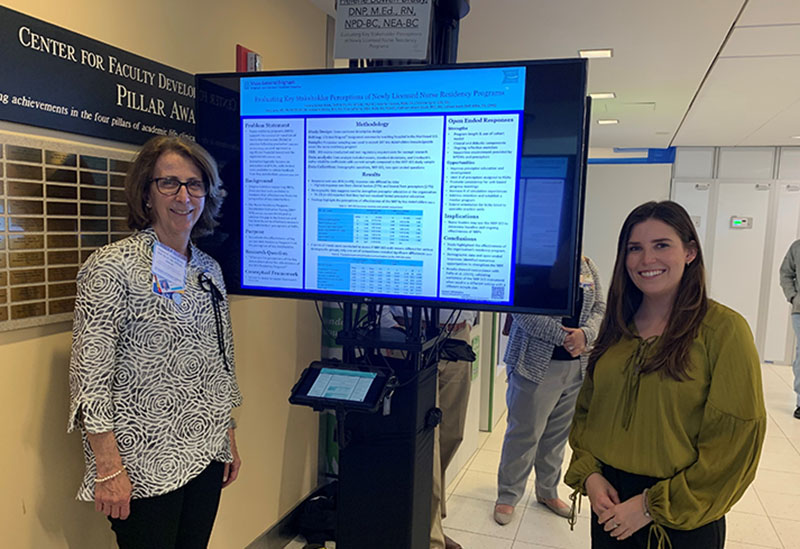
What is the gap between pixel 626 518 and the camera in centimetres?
140

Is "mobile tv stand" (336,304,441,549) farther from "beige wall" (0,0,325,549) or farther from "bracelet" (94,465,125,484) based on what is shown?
"beige wall" (0,0,325,549)

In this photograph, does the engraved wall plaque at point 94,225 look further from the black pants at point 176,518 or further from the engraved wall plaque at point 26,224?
the black pants at point 176,518

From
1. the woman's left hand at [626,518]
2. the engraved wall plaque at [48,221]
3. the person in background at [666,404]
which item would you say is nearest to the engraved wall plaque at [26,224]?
the engraved wall plaque at [48,221]

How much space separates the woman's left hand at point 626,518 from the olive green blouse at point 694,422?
0.04m

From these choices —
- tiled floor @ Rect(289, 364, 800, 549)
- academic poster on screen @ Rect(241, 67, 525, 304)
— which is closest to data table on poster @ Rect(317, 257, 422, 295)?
academic poster on screen @ Rect(241, 67, 525, 304)

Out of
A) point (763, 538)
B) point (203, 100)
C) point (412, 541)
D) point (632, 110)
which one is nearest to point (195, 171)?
point (203, 100)

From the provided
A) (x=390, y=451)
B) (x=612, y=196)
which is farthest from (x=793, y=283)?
(x=390, y=451)

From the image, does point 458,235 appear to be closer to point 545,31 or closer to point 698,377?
point 698,377

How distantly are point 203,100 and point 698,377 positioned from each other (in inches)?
59.0

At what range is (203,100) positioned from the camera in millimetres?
1672

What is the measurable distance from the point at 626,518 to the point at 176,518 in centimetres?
112

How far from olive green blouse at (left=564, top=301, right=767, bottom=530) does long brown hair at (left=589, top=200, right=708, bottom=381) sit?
0.02 metres

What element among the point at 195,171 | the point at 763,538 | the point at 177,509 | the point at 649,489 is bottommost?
the point at 763,538

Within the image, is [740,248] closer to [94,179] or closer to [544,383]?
[544,383]
